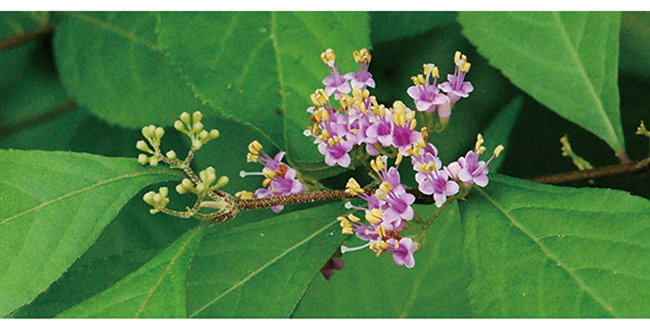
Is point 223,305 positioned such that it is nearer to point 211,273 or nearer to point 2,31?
point 211,273

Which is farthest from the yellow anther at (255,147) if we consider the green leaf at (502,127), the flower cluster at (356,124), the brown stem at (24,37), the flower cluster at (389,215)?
the brown stem at (24,37)

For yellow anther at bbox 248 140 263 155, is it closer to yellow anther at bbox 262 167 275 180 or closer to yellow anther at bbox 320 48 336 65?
yellow anther at bbox 262 167 275 180

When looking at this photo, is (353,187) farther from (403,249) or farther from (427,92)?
(427,92)

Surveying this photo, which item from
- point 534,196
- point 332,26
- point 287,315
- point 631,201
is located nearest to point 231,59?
point 332,26

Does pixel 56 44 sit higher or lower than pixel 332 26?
lower

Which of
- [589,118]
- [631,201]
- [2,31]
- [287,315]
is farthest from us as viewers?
[2,31]

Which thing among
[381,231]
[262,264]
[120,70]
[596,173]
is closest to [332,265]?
[262,264]
